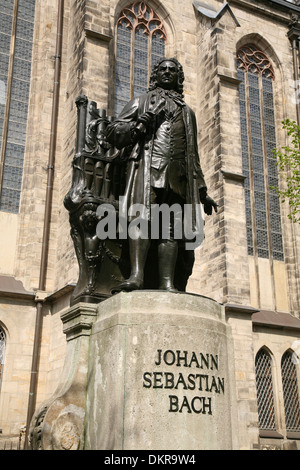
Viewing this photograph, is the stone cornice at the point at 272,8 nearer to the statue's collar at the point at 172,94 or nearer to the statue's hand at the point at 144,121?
the statue's collar at the point at 172,94

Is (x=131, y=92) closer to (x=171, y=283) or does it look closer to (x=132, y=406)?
(x=171, y=283)

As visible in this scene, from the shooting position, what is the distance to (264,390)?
16.1 meters

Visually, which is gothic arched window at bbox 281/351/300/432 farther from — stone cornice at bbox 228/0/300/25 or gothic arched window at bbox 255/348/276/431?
stone cornice at bbox 228/0/300/25

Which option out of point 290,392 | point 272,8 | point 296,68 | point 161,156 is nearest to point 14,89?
point 296,68

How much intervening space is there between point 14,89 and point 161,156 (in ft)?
39.9

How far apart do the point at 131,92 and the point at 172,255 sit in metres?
13.2

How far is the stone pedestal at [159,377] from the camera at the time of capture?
3.54 meters

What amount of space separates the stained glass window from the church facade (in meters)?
0.03

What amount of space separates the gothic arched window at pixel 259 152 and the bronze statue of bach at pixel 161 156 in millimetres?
13493

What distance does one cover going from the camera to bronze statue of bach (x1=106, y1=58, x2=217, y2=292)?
441 centimetres

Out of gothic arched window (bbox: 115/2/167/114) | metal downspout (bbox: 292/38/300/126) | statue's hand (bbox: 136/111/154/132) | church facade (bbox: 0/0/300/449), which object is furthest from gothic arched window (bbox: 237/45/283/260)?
statue's hand (bbox: 136/111/154/132)

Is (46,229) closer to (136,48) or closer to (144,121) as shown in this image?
(136,48)

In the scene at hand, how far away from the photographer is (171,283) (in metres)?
4.37
